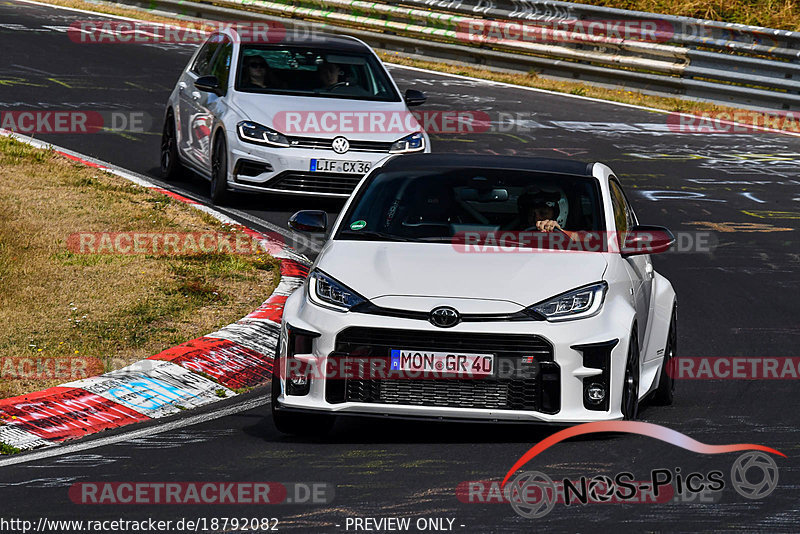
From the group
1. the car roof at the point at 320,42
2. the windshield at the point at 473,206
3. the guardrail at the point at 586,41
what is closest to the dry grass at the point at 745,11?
the guardrail at the point at 586,41

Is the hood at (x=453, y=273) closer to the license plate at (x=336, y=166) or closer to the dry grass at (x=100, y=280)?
the dry grass at (x=100, y=280)

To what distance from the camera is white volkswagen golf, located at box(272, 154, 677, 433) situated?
7289 millimetres

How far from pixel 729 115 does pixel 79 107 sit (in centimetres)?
959

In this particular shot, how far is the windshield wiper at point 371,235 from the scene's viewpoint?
825 centimetres

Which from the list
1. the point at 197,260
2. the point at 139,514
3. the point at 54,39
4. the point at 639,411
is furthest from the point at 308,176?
the point at 54,39

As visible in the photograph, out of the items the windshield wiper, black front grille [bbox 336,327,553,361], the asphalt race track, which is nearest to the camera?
the asphalt race track

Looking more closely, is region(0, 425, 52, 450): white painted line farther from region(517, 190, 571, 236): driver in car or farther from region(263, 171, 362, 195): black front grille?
region(263, 171, 362, 195): black front grille

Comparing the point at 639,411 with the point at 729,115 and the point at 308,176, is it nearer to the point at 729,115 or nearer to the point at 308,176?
the point at 308,176

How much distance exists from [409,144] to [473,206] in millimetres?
6105

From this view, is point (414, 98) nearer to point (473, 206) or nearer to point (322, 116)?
point (322, 116)

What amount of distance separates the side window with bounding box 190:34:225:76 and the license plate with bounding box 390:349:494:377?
9.23 metres

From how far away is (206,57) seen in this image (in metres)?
16.3

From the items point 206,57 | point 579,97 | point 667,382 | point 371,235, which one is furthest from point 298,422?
point 579,97

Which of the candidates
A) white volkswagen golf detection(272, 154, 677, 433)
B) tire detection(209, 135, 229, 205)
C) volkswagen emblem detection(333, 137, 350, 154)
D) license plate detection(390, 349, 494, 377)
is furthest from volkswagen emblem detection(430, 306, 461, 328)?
tire detection(209, 135, 229, 205)
